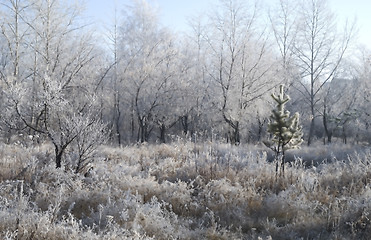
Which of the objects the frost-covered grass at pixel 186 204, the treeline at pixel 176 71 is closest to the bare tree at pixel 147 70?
the treeline at pixel 176 71

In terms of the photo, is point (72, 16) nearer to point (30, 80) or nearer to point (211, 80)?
point (30, 80)

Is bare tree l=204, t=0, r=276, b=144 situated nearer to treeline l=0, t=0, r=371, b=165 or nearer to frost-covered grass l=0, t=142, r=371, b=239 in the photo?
treeline l=0, t=0, r=371, b=165

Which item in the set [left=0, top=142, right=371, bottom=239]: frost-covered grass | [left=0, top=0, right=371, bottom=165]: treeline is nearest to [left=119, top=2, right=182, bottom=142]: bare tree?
[left=0, top=0, right=371, bottom=165]: treeline

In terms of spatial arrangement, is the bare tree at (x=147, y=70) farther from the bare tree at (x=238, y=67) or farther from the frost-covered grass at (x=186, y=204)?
the frost-covered grass at (x=186, y=204)

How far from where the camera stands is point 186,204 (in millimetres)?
5395

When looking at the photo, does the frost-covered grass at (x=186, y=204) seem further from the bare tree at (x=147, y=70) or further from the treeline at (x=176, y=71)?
the bare tree at (x=147, y=70)

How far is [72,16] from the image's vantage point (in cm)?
1602

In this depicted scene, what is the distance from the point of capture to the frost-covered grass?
14.0 ft

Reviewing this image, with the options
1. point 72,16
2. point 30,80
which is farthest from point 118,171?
point 30,80

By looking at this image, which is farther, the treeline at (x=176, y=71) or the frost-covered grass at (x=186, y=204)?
the treeline at (x=176, y=71)

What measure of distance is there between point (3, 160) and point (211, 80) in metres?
14.9

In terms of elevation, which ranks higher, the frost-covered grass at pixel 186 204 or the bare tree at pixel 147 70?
the bare tree at pixel 147 70

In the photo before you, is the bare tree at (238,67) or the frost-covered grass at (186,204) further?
the bare tree at (238,67)

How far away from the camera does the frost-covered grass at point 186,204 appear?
4.26 metres
